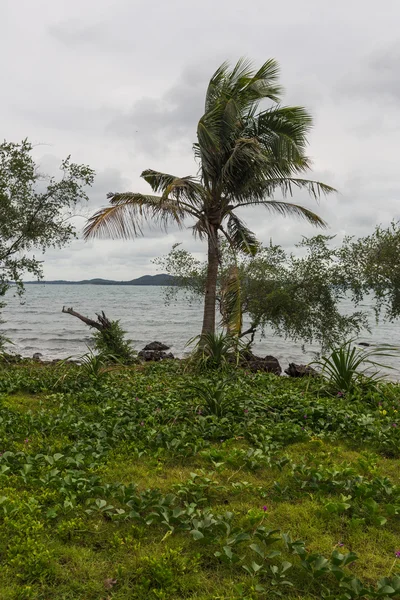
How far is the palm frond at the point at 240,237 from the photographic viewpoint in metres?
13.2

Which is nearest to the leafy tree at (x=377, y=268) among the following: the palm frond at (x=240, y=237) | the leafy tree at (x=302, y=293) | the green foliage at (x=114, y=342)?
the leafy tree at (x=302, y=293)

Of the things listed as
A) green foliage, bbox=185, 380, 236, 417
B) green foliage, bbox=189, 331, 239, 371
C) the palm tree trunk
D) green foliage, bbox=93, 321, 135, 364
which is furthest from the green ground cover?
green foliage, bbox=93, 321, 135, 364

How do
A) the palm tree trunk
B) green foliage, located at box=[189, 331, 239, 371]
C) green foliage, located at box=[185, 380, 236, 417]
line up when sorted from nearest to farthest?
green foliage, located at box=[185, 380, 236, 417] < green foliage, located at box=[189, 331, 239, 371] < the palm tree trunk

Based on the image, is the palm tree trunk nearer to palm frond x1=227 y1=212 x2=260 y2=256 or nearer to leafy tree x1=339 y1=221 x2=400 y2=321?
palm frond x1=227 y1=212 x2=260 y2=256

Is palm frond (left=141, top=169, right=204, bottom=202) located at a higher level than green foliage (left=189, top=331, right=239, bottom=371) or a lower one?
higher

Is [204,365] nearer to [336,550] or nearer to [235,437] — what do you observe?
[235,437]

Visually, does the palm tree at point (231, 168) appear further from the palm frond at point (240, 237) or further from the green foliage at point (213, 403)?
the green foliage at point (213, 403)

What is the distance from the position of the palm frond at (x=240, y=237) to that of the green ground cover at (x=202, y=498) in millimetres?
6821

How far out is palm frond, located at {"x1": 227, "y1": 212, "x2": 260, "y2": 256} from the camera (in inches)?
519

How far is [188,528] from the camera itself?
346cm

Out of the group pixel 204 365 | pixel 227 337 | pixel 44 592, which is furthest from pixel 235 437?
pixel 227 337

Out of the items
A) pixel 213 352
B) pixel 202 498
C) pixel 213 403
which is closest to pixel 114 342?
pixel 213 352

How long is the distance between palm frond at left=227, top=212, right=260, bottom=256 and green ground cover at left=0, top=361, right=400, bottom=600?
682 centimetres

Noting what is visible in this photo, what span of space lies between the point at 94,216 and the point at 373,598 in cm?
1058
